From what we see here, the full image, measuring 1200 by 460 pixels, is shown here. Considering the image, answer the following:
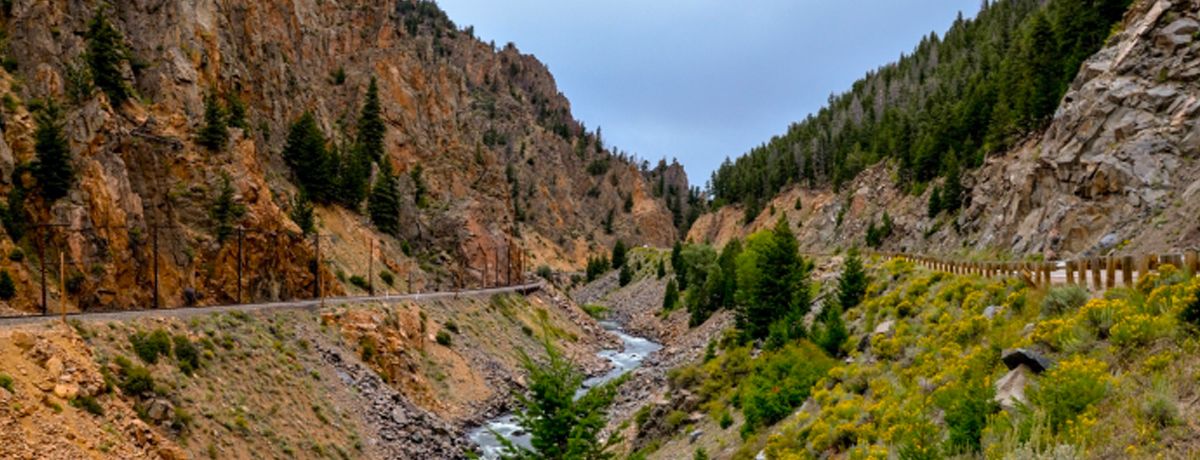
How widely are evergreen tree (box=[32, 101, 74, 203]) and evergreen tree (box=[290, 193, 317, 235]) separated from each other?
2142 cm

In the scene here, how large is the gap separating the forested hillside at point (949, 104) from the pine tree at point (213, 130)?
63.1 metres

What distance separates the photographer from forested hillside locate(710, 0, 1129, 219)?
5528cm

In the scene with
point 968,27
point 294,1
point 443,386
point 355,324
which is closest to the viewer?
point 355,324

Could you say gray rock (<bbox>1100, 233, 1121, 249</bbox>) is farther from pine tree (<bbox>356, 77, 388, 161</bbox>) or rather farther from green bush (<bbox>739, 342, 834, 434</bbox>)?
pine tree (<bbox>356, 77, 388, 161</bbox>)

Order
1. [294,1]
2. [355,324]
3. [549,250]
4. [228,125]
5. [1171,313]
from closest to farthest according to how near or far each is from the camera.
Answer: [1171,313] → [355,324] → [228,125] → [294,1] → [549,250]

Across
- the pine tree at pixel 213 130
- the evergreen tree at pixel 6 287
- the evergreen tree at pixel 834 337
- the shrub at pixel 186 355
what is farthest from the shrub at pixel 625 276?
the evergreen tree at pixel 6 287

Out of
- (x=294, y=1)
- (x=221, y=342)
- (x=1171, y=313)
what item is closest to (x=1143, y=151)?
(x=1171, y=313)

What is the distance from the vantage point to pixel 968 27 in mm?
135750

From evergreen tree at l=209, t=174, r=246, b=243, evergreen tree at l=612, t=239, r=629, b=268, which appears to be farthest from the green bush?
evergreen tree at l=612, t=239, r=629, b=268

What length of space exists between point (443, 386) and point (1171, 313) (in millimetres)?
42373

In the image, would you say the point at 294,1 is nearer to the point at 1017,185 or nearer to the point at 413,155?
the point at 413,155

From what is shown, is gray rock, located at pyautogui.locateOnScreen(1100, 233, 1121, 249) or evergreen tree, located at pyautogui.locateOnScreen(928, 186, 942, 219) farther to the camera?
evergreen tree, located at pyautogui.locateOnScreen(928, 186, 942, 219)

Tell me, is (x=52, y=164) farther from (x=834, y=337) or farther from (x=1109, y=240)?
(x=1109, y=240)

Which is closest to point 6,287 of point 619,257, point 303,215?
point 303,215
